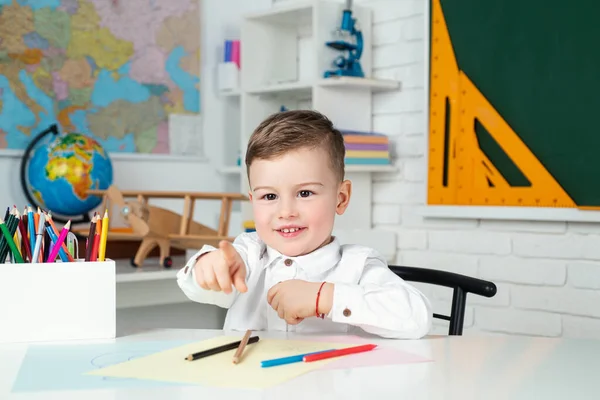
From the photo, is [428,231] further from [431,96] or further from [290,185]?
[290,185]

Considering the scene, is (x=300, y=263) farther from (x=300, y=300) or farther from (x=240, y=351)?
(x=240, y=351)

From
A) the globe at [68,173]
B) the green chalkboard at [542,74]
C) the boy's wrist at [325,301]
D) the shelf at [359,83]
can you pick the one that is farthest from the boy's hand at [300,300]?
the shelf at [359,83]

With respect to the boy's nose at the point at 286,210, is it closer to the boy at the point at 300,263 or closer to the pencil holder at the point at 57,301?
the boy at the point at 300,263

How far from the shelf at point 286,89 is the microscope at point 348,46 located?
4.0 inches

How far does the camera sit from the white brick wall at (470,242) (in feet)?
7.39

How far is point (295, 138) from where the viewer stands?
4.00 ft

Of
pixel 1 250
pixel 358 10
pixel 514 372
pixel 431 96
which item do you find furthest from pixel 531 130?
pixel 1 250

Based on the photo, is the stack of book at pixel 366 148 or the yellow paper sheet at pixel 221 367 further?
the stack of book at pixel 366 148

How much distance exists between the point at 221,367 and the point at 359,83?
1.83m

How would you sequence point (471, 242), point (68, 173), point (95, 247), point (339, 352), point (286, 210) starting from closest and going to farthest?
point (339, 352) → point (95, 247) → point (286, 210) → point (68, 173) → point (471, 242)

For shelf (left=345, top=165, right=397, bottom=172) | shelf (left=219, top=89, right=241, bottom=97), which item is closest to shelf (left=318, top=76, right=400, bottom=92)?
shelf (left=345, top=165, right=397, bottom=172)

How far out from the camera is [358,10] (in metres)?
2.74

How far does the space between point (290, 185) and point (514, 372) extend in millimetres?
454

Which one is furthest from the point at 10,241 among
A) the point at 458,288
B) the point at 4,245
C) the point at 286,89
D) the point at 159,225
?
the point at 286,89
